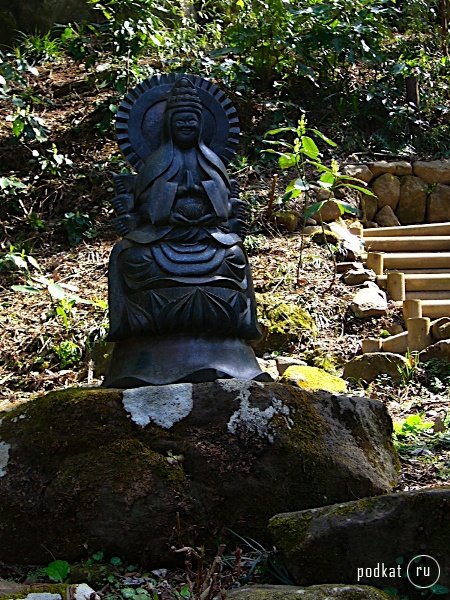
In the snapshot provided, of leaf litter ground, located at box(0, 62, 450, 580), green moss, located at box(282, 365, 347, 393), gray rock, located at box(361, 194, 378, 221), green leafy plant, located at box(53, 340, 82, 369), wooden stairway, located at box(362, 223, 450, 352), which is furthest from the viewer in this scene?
gray rock, located at box(361, 194, 378, 221)

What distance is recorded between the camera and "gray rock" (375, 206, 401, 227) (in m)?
8.39

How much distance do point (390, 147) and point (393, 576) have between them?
24.2 ft

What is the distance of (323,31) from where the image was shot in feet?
29.1

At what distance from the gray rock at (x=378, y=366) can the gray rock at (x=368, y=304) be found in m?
0.89

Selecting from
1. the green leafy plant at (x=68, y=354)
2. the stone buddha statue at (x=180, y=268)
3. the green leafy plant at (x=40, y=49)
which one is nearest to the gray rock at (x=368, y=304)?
the green leafy plant at (x=68, y=354)

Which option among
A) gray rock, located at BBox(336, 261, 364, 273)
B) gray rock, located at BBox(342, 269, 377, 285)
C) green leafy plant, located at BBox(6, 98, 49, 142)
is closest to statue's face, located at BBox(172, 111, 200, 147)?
gray rock, located at BBox(342, 269, 377, 285)

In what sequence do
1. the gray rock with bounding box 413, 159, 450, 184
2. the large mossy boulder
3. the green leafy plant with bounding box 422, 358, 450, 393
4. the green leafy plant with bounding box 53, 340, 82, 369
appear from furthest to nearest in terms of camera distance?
the gray rock with bounding box 413, 159, 450, 184, the green leafy plant with bounding box 53, 340, 82, 369, the green leafy plant with bounding box 422, 358, 450, 393, the large mossy boulder

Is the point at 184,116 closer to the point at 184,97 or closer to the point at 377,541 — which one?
the point at 184,97

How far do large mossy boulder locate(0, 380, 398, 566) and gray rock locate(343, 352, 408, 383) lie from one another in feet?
7.81

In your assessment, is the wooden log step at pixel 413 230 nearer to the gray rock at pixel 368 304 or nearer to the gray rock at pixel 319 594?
the gray rock at pixel 368 304

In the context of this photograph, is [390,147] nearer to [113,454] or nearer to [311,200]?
[311,200]

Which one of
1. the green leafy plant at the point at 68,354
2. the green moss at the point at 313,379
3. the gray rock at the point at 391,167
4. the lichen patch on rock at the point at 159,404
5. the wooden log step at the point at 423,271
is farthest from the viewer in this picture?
the gray rock at the point at 391,167

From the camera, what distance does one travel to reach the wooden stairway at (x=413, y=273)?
5.80 metres

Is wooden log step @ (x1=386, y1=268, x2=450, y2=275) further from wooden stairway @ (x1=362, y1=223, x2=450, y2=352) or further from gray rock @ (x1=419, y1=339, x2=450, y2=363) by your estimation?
gray rock @ (x1=419, y1=339, x2=450, y2=363)
